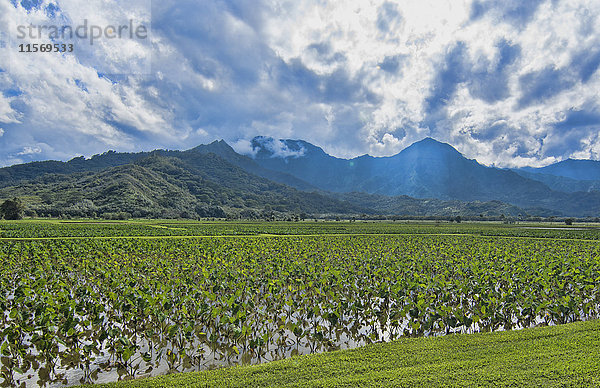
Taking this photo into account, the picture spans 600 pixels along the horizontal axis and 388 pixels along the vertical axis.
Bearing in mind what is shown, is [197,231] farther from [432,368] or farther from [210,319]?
[432,368]

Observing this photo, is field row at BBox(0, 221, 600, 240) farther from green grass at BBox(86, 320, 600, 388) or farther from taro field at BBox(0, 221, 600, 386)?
green grass at BBox(86, 320, 600, 388)

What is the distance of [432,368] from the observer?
6730 millimetres

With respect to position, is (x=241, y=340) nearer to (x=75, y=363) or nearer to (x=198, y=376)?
(x=198, y=376)

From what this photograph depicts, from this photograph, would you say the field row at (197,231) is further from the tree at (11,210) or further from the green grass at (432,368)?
the green grass at (432,368)

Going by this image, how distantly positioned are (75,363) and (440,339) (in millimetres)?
9529

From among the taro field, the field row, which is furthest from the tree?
the taro field

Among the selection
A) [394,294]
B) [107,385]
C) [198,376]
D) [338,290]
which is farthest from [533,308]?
[107,385]

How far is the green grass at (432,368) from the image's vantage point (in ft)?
20.5

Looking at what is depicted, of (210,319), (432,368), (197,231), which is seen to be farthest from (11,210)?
(432,368)

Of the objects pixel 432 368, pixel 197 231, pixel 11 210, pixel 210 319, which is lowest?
pixel 197 231

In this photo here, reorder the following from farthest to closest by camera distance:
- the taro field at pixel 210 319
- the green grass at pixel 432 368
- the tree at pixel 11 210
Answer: the tree at pixel 11 210
the taro field at pixel 210 319
the green grass at pixel 432 368

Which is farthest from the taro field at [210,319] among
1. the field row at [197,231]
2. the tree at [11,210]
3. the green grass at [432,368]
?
the tree at [11,210]

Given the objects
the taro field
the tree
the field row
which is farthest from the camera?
the tree

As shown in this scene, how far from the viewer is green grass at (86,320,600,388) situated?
6.24 meters
